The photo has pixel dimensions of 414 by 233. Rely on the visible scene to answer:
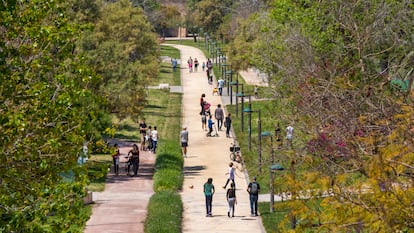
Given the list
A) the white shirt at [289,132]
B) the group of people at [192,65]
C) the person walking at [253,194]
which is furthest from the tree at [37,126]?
the group of people at [192,65]

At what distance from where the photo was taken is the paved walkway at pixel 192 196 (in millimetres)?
34906

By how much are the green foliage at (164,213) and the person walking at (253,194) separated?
2242 mm

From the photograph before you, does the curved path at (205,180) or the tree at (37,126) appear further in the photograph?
the curved path at (205,180)

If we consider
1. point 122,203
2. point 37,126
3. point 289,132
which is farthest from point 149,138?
point 37,126

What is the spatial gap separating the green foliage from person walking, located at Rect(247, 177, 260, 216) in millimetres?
2242

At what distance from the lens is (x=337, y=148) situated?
84.1ft

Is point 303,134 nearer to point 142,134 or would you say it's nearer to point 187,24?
point 142,134

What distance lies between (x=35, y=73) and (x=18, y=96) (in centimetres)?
200

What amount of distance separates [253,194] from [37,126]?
15.3 meters

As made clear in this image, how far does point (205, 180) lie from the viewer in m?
44.1

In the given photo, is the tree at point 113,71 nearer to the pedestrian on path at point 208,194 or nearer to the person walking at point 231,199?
the pedestrian on path at point 208,194

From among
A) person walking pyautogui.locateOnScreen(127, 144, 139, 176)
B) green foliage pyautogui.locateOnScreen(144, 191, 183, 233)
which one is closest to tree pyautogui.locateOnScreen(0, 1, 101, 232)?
green foliage pyautogui.locateOnScreen(144, 191, 183, 233)

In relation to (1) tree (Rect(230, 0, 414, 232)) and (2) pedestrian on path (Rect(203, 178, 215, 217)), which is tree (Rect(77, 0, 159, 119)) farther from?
(2) pedestrian on path (Rect(203, 178, 215, 217))

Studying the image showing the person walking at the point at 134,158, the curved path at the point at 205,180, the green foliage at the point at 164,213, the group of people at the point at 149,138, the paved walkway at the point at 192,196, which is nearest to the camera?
the green foliage at the point at 164,213
